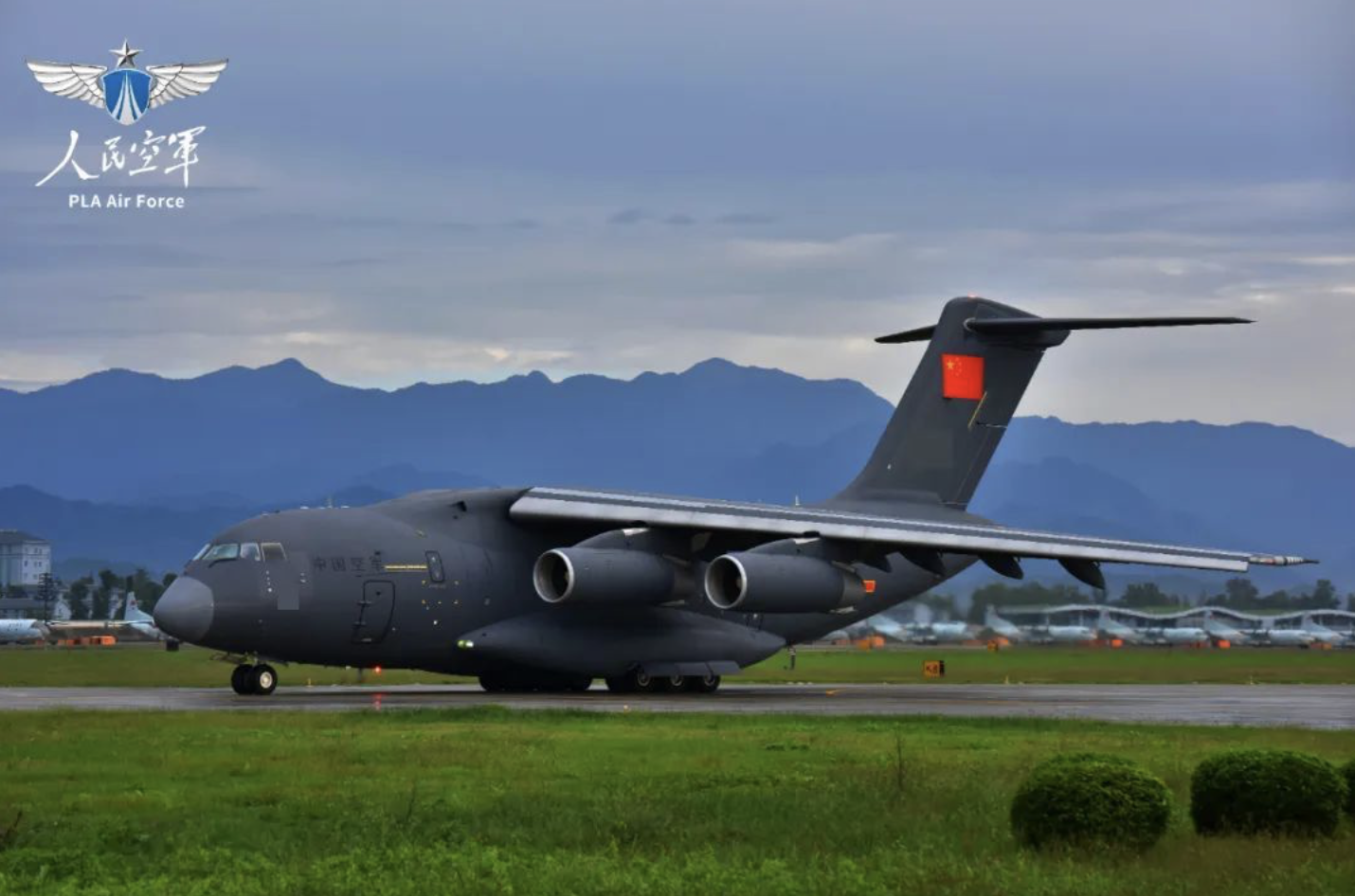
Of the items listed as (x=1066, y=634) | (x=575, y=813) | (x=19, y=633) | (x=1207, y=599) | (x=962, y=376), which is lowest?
(x=575, y=813)

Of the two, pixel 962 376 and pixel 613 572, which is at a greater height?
pixel 962 376

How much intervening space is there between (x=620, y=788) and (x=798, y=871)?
4.20 metres

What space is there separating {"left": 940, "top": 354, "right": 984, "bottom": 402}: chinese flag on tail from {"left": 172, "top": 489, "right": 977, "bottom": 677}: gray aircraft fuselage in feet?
16.1

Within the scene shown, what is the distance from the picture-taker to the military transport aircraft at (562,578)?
31.1 meters

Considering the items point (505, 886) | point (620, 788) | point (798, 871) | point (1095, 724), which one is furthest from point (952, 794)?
point (1095, 724)

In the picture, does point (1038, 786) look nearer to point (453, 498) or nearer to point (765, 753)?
point (765, 753)

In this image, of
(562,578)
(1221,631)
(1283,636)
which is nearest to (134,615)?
(1221,631)

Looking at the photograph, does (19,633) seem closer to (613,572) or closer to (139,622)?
(139,622)

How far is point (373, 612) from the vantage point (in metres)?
31.6

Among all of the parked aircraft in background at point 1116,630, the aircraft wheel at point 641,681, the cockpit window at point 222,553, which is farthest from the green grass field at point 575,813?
the parked aircraft in background at point 1116,630

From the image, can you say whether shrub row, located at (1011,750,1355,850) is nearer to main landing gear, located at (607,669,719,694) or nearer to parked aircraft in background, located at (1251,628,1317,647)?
main landing gear, located at (607,669,719,694)

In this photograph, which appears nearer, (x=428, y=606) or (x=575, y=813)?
(x=575, y=813)

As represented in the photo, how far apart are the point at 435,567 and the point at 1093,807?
20474 millimetres

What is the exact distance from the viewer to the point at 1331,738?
2181 cm
